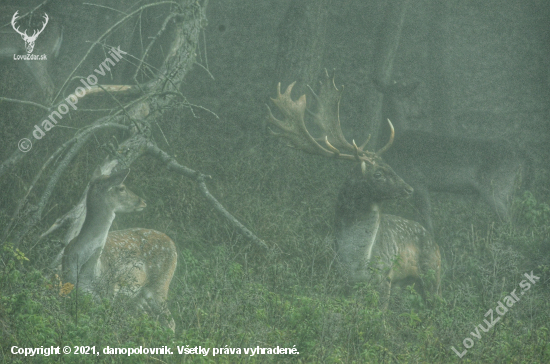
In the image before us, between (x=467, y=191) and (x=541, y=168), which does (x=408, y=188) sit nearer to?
(x=467, y=191)

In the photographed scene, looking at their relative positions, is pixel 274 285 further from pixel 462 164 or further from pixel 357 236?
pixel 462 164

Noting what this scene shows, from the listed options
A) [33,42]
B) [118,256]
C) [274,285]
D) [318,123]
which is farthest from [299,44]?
[118,256]

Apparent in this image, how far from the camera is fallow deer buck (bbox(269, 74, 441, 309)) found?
18.2 feet

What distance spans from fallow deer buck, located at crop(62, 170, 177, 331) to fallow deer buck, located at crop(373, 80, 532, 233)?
317cm

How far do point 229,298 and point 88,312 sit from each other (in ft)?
3.13

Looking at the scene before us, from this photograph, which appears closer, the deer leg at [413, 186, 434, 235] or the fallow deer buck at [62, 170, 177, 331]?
the fallow deer buck at [62, 170, 177, 331]

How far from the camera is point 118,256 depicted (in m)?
4.90

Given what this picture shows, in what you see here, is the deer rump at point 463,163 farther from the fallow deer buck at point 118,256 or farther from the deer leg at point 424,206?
the fallow deer buck at point 118,256

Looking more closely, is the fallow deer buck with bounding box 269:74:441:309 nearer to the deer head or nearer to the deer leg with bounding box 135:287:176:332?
the deer head

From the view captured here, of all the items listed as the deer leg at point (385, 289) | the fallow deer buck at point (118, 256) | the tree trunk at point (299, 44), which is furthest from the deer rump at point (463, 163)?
the fallow deer buck at point (118, 256)

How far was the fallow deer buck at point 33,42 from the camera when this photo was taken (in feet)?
25.6

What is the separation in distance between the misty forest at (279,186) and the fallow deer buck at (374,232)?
0.02 metres

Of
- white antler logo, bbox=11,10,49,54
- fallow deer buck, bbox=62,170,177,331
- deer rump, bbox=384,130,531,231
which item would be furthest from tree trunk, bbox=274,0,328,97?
fallow deer buck, bbox=62,170,177,331

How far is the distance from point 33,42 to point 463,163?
218 inches
